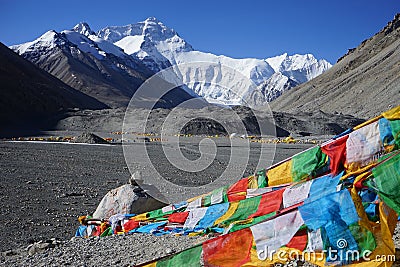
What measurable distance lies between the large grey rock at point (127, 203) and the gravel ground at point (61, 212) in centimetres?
69

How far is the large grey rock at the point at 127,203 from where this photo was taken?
22.1ft

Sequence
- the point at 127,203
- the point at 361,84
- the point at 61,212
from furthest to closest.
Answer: the point at 361,84
the point at 61,212
the point at 127,203

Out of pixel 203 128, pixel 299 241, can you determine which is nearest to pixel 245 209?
pixel 299 241

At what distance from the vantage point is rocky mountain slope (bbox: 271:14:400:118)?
201 ft

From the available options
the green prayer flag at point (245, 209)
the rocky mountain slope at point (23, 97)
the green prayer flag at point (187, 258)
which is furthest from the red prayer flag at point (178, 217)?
the rocky mountain slope at point (23, 97)

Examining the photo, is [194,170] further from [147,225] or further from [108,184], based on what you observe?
[147,225]

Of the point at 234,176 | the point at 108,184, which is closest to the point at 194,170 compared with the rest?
the point at 234,176

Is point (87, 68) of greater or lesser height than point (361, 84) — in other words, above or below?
above

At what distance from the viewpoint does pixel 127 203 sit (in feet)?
22.1

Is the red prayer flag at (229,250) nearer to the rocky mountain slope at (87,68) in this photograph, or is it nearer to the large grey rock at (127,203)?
the large grey rock at (127,203)

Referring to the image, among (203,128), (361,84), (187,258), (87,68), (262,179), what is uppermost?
(87,68)

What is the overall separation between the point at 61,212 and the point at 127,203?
2.53 meters

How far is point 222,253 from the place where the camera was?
318cm

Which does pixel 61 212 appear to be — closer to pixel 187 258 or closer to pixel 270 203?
A: pixel 270 203
